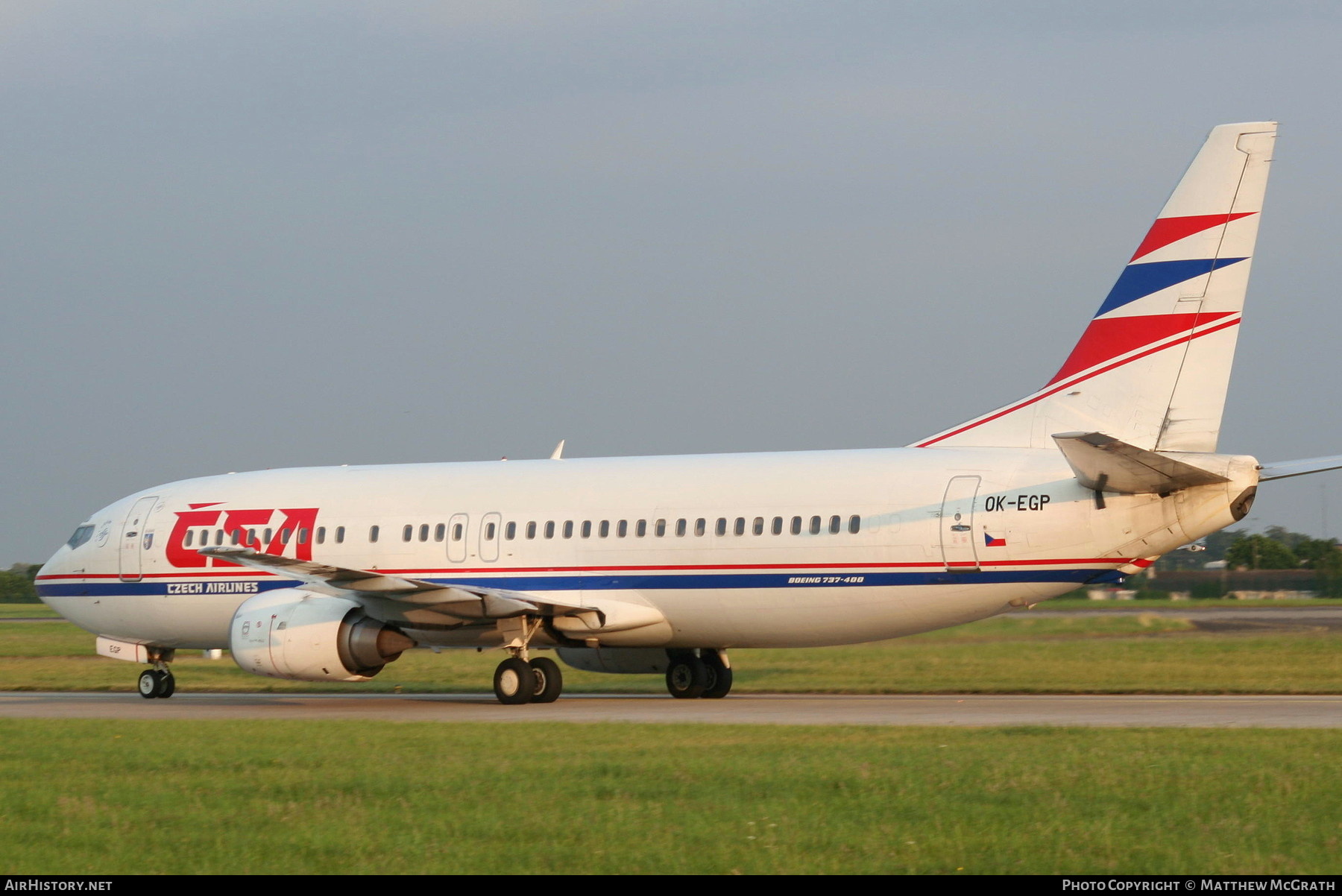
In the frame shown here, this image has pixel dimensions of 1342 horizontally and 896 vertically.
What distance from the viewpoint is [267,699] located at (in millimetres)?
26625

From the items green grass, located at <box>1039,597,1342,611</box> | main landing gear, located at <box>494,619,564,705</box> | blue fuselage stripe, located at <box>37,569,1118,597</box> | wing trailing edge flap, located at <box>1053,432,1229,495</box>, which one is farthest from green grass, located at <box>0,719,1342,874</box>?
green grass, located at <box>1039,597,1342,611</box>

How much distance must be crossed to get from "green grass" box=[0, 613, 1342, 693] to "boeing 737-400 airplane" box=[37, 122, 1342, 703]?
3.05 metres

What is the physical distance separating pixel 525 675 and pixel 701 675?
10.8 feet

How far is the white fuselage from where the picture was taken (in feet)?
67.7

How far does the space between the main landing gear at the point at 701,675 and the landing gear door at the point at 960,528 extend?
5.48m

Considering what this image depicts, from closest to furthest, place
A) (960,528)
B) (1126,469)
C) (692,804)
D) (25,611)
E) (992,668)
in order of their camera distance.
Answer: (692,804) → (1126,469) → (960,528) → (992,668) → (25,611)

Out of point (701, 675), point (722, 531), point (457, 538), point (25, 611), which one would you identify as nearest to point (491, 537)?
point (457, 538)

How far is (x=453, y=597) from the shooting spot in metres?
22.6

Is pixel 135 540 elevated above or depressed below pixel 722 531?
above

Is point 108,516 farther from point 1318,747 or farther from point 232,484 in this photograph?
point 1318,747

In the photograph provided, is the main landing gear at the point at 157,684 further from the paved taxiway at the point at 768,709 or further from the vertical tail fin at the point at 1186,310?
the vertical tail fin at the point at 1186,310

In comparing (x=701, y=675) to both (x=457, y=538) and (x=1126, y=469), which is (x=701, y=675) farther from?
(x=1126, y=469)

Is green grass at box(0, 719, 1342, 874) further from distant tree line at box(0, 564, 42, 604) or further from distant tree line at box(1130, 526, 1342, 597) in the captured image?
distant tree line at box(0, 564, 42, 604)

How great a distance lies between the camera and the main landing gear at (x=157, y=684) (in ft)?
89.7
